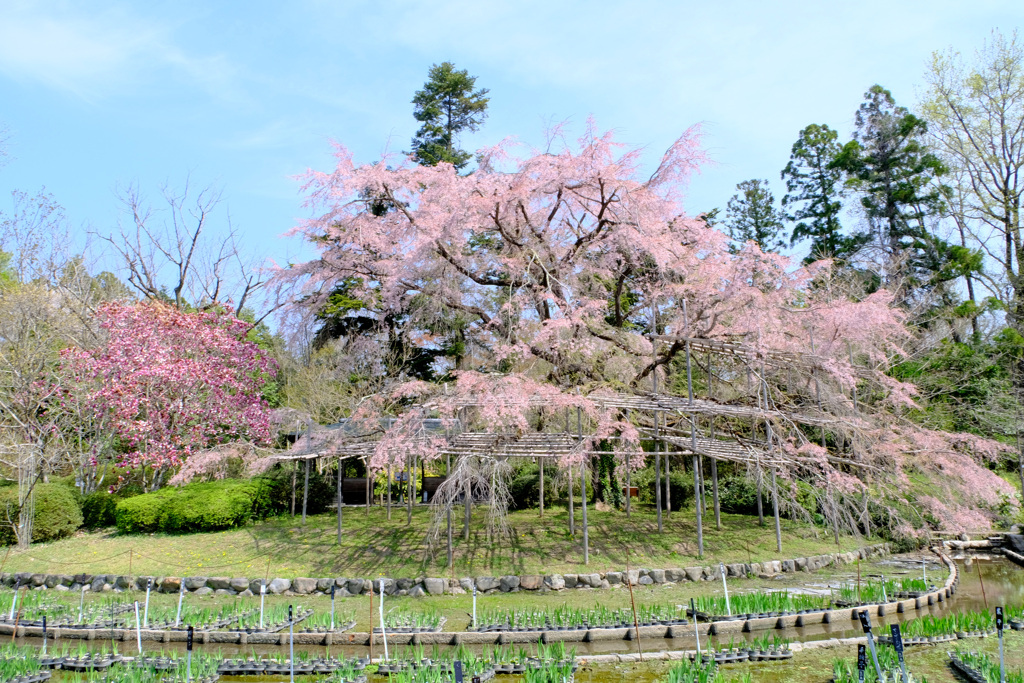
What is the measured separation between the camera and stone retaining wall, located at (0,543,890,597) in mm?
10641

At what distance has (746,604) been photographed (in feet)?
27.8

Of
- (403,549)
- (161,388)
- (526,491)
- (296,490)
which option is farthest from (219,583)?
(526,491)

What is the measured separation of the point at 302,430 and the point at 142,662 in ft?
33.4

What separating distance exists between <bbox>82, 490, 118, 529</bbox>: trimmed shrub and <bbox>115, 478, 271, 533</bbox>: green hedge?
842 millimetres

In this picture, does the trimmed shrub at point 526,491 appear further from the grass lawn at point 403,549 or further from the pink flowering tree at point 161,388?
the pink flowering tree at point 161,388

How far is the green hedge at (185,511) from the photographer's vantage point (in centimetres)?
1319

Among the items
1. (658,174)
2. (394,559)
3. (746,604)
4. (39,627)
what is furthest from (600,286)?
(39,627)

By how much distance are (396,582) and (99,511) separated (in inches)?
307

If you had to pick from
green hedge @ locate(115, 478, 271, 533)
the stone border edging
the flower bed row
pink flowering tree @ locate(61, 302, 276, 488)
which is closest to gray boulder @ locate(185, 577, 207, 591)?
green hedge @ locate(115, 478, 271, 533)

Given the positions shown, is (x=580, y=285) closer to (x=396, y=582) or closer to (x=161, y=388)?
(x=396, y=582)

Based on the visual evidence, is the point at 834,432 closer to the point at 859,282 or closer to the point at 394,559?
the point at 394,559

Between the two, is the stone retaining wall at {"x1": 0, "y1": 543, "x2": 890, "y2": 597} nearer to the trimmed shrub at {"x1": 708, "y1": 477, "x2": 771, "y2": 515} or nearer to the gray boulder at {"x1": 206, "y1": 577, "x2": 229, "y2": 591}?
the gray boulder at {"x1": 206, "y1": 577, "x2": 229, "y2": 591}

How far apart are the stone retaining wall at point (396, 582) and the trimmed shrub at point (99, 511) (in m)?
2.83

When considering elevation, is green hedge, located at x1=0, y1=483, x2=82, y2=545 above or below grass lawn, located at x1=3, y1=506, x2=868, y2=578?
above
